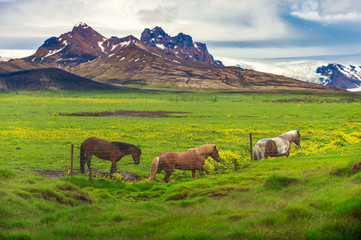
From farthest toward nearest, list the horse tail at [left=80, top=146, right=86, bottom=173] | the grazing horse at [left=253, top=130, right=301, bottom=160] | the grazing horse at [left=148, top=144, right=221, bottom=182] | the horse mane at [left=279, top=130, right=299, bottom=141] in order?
the horse mane at [left=279, top=130, right=299, bottom=141], the grazing horse at [left=253, top=130, right=301, bottom=160], the horse tail at [left=80, top=146, right=86, bottom=173], the grazing horse at [left=148, top=144, right=221, bottom=182]

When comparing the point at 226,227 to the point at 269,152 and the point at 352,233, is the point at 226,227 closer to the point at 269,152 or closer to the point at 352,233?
the point at 352,233

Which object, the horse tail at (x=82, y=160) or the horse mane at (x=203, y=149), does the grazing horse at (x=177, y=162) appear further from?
the horse tail at (x=82, y=160)

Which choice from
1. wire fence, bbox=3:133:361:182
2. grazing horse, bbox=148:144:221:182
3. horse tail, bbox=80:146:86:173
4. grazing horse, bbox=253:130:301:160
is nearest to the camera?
grazing horse, bbox=148:144:221:182

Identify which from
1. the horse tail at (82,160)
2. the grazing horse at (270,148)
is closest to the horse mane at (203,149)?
the grazing horse at (270,148)

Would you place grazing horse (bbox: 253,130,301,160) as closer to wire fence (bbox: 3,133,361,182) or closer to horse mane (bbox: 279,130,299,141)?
wire fence (bbox: 3,133,361,182)

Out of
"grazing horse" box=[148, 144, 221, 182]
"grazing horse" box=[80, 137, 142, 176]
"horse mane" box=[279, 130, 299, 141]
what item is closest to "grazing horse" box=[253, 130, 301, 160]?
"horse mane" box=[279, 130, 299, 141]

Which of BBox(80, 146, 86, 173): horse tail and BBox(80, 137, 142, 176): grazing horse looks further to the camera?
BBox(80, 146, 86, 173): horse tail

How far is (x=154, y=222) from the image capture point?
10984 mm

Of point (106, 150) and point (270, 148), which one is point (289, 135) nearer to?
point (270, 148)

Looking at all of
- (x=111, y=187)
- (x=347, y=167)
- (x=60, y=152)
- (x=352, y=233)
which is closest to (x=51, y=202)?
(x=111, y=187)

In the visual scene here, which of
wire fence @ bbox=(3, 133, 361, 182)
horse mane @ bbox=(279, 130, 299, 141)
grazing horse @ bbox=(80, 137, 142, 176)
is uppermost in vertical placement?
horse mane @ bbox=(279, 130, 299, 141)

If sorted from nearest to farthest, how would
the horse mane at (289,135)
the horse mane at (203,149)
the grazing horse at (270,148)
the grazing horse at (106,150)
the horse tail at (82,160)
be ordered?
the horse mane at (203,149) < the grazing horse at (106,150) < the horse tail at (82,160) < the grazing horse at (270,148) < the horse mane at (289,135)

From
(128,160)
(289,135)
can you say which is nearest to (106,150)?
(128,160)

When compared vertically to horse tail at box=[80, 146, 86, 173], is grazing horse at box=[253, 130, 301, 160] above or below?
above
